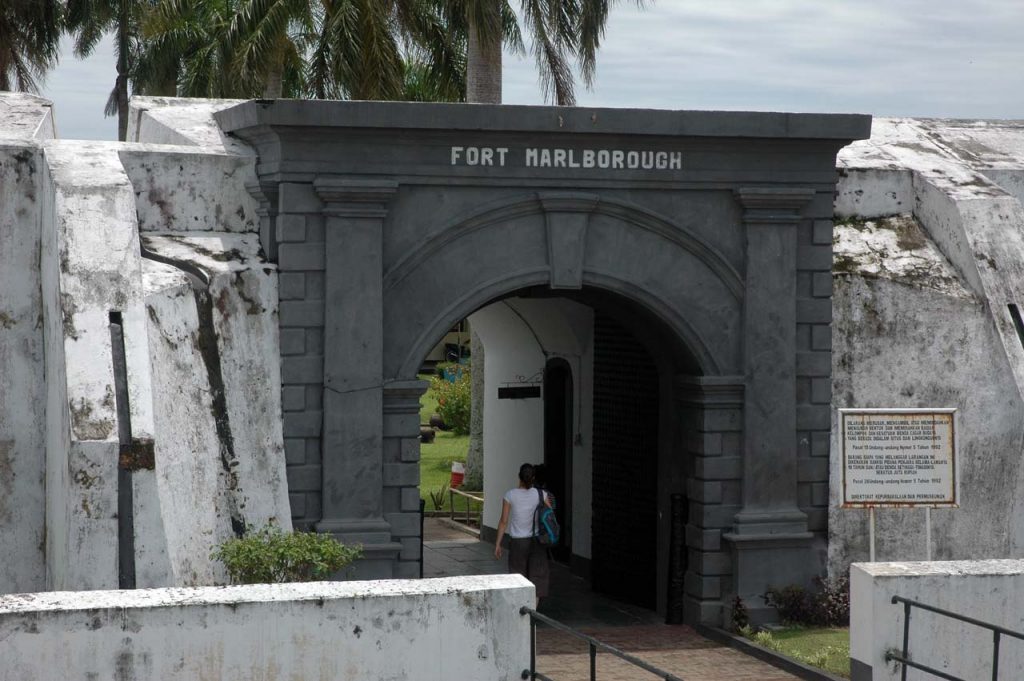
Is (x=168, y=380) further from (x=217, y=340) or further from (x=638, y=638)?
(x=638, y=638)

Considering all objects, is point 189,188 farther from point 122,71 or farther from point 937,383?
point 122,71

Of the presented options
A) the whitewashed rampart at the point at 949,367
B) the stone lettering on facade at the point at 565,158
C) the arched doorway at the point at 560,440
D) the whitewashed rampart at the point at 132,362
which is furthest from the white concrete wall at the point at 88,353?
the arched doorway at the point at 560,440

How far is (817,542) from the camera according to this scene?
13.1 metres

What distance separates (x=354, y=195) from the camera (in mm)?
12008

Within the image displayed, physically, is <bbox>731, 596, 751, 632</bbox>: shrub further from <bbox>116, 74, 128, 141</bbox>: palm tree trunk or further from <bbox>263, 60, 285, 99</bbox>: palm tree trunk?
<bbox>116, 74, 128, 141</bbox>: palm tree trunk

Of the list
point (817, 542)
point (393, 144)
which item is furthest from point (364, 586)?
point (817, 542)

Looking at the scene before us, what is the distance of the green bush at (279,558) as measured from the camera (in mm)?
10578

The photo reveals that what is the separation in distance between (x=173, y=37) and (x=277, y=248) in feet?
75.3

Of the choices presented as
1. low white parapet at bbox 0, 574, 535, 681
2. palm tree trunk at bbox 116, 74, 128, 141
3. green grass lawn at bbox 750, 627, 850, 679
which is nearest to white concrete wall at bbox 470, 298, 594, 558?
green grass lawn at bbox 750, 627, 850, 679

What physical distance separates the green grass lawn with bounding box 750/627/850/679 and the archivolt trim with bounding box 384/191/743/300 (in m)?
2.87

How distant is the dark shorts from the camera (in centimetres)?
1351

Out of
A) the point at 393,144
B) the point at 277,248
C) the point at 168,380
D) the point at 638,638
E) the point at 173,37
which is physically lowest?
the point at 638,638

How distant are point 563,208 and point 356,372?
2.19 m

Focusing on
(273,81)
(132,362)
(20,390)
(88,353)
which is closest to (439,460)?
(273,81)
